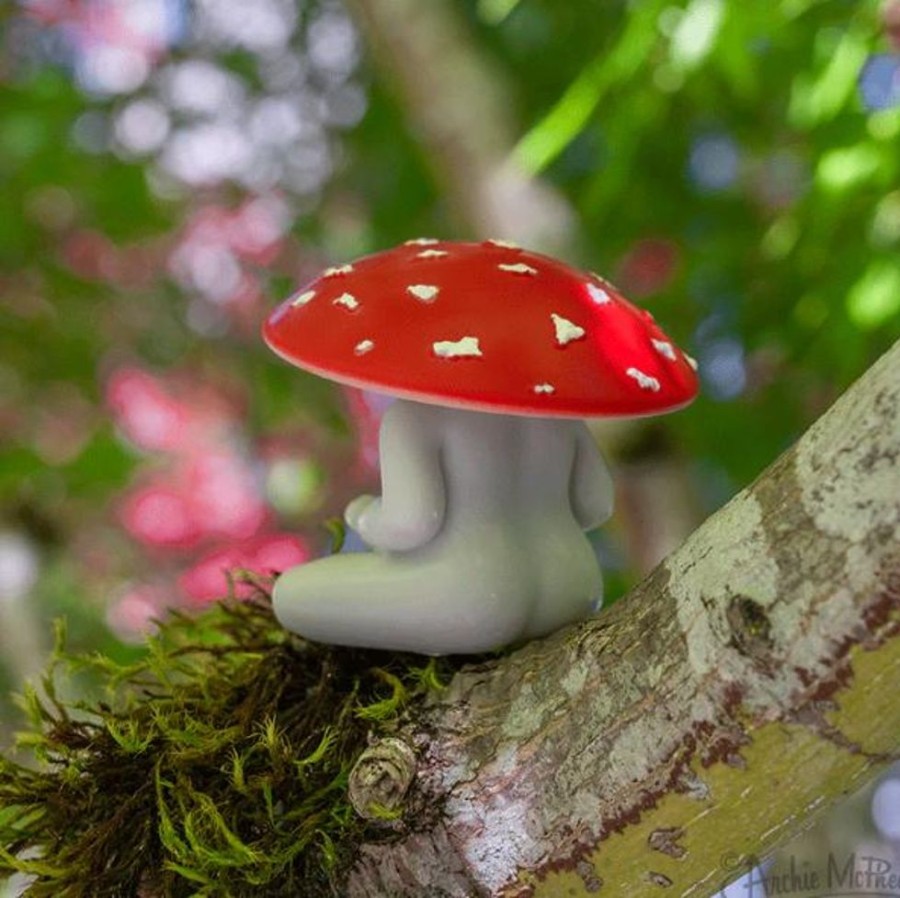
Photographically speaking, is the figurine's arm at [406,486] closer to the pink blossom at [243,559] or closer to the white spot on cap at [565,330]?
the white spot on cap at [565,330]

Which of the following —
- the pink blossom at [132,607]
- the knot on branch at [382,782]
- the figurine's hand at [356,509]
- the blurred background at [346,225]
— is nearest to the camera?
the knot on branch at [382,782]

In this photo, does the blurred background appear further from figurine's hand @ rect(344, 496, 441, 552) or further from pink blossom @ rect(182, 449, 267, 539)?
figurine's hand @ rect(344, 496, 441, 552)

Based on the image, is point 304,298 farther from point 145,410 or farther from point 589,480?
point 145,410

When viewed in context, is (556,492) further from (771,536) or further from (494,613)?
(771,536)

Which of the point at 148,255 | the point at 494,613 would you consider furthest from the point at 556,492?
the point at 148,255

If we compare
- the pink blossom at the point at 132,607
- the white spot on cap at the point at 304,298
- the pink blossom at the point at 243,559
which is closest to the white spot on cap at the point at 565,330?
the white spot on cap at the point at 304,298

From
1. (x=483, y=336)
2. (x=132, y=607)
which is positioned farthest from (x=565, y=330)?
(x=132, y=607)

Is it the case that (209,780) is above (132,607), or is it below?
above
